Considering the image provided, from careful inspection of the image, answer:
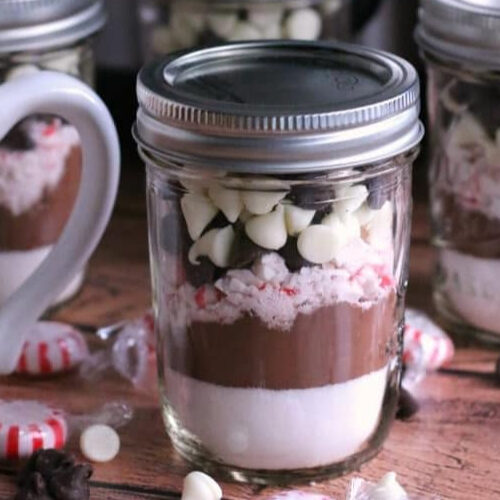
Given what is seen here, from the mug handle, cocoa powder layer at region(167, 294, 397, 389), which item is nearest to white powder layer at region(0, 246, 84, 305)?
the mug handle

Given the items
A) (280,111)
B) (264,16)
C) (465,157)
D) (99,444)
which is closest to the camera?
(280,111)

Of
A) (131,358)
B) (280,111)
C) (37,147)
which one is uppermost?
(280,111)

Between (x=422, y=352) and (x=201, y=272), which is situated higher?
(x=201, y=272)

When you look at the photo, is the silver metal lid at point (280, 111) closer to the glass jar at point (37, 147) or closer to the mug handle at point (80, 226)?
the mug handle at point (80, 226)

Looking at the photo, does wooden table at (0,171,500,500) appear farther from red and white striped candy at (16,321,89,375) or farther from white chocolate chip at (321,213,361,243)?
white chocolate chip at (321,213,361,243)

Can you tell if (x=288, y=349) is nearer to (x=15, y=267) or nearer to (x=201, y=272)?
(x=201, y=272)

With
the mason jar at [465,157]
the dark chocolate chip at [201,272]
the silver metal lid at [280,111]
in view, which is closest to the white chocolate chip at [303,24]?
the mason jar at [465,157]

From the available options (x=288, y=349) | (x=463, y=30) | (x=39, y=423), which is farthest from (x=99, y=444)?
(x=463, y=30)
